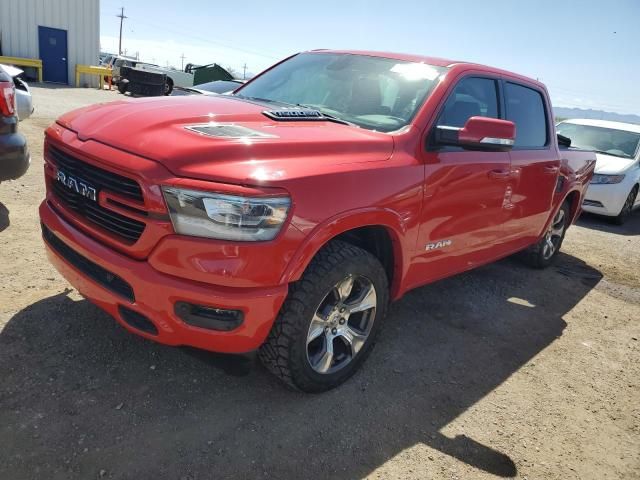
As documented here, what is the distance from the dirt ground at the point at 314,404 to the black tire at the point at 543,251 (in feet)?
4.67

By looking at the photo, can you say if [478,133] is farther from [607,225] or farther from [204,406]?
[607,225]

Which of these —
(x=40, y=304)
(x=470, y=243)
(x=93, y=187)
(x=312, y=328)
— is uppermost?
(x=93, y=187)

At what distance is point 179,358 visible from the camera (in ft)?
10.1

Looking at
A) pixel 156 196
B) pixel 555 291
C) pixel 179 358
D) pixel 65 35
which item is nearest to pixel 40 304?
pixel 179 358

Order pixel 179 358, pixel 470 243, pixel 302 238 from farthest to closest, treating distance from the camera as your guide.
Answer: pixel 470 243 < pixel 179 358 < pixel 302 238

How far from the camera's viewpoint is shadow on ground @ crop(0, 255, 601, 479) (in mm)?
2324

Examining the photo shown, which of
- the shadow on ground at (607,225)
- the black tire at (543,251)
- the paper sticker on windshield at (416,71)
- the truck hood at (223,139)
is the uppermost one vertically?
the paper sticker on windshield at (416,71)

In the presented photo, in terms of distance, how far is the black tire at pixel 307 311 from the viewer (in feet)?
8.29

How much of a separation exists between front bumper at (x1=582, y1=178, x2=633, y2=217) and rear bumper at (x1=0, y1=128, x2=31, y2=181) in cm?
810

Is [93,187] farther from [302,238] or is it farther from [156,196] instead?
[302,238]

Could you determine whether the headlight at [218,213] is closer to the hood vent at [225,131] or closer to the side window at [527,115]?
the hood vent at [225,131]

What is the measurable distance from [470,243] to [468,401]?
1.17m

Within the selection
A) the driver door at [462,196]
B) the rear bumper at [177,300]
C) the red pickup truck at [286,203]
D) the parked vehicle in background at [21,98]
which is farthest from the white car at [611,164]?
the parked vehicle in background at [21,98]

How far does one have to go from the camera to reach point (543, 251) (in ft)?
18.4
